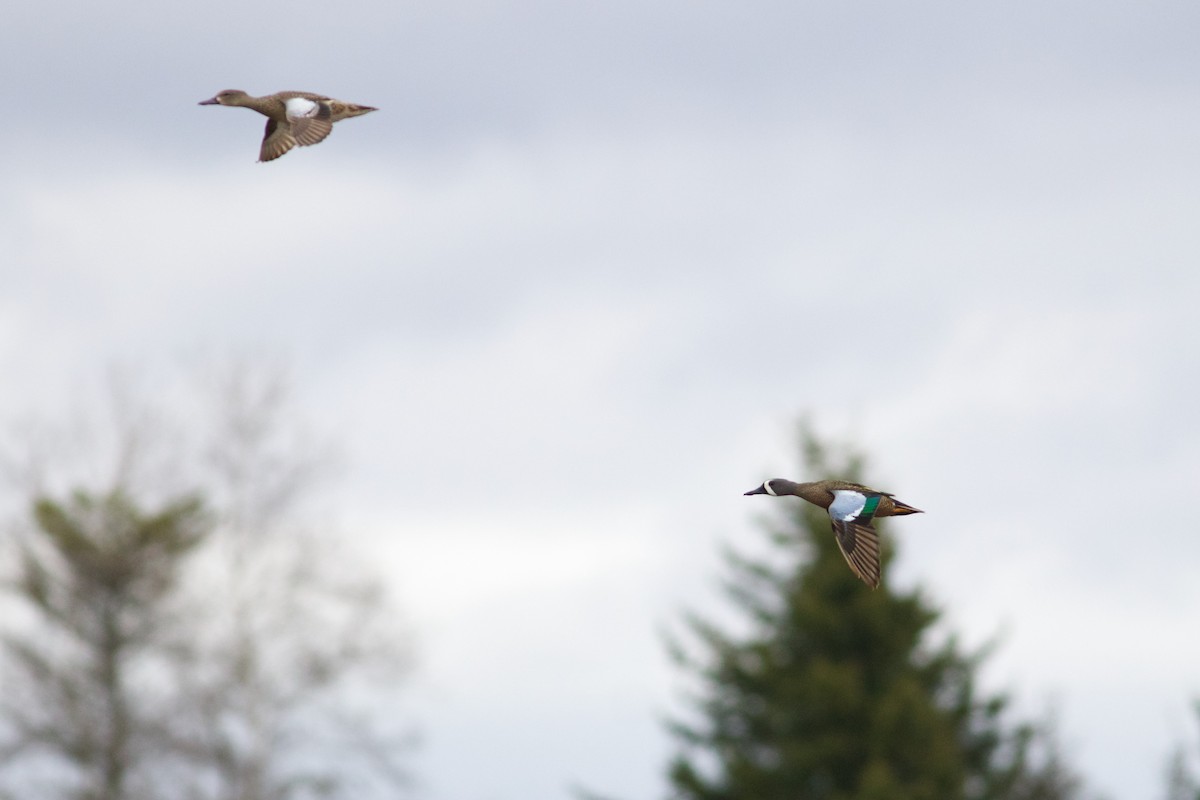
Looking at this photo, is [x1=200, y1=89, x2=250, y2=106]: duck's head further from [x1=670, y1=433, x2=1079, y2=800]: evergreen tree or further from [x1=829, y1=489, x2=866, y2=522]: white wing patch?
[x1=670, y1=433, x2=1079, y2=800]: evergreen tree

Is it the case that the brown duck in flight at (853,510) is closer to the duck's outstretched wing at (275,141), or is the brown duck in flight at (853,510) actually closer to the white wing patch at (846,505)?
the white wing patch at (846,505)

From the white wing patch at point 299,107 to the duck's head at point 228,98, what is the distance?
0.49 m

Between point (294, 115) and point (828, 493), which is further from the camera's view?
point (828, 493)

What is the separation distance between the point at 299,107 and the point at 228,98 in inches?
28.2

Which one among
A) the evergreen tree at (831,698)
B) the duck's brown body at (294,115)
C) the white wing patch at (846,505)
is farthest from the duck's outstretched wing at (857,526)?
the evergreen tree at (831,698)

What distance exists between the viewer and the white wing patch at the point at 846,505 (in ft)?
28.5

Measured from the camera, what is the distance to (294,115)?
27.5 ft

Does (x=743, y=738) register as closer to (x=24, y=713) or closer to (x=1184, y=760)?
(x=1184, y=760)

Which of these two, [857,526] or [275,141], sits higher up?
[275,141]

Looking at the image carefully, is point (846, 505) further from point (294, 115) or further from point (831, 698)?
point (831, 698)

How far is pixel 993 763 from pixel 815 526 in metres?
5.01

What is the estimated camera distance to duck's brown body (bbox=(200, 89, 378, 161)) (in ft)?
26.4

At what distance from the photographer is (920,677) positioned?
24719 millimetres

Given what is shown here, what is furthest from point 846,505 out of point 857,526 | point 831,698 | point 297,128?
point 831,698
